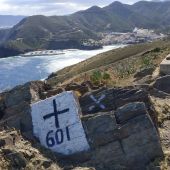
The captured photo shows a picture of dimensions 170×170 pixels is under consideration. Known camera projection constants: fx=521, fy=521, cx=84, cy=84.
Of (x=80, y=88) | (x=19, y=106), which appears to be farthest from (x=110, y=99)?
(x=19, y=106)

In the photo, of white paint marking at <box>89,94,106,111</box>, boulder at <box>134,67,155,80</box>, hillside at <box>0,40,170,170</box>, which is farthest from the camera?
boulder at <box>134,67,155,80</box>

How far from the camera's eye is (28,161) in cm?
1572

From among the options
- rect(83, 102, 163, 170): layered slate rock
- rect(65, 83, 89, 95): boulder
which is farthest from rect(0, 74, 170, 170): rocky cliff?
rect(65, 83, 89, 95): boulder

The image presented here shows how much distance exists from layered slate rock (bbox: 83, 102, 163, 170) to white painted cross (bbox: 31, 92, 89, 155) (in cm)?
43

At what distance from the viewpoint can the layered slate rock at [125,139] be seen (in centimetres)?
1617

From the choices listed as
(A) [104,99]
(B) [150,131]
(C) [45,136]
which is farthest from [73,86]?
(B) [150,131]

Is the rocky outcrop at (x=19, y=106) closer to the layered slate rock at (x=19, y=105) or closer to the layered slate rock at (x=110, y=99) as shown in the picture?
the layered slate rock at (x=19, y=105)

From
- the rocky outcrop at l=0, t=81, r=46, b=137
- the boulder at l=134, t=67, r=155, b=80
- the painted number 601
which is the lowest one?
the boulder at l=134, t=67, r=155, b=80

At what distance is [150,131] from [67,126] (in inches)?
111

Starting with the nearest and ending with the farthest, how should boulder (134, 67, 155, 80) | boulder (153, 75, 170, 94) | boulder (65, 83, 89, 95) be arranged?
boulder (65, 83, 89, 95) → boulder (153, 75, 170, 94) → boulder (134, 67, 155, 80)

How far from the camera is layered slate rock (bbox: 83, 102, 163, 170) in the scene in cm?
1617

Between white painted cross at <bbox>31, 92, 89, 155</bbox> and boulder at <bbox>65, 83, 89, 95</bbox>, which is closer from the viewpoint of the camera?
white painted cross at <bbox>31, 92, 89, 155</bbox>

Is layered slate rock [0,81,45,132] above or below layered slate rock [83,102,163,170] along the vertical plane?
above

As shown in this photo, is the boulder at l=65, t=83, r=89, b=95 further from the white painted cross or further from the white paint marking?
the white painted cross
